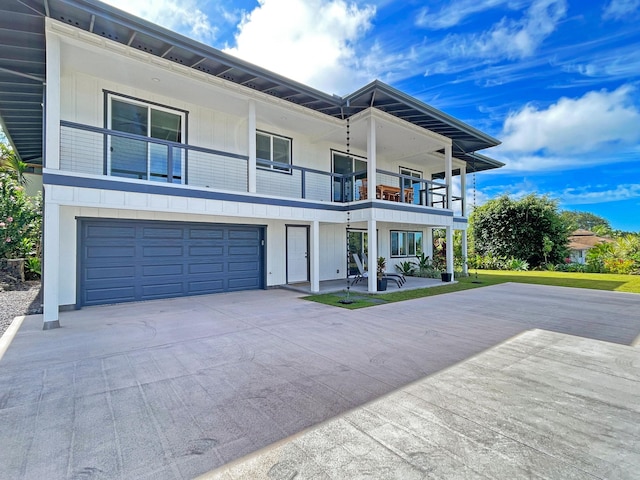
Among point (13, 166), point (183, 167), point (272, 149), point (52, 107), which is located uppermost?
point (272, 149)

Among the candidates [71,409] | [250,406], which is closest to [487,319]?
[250,406]

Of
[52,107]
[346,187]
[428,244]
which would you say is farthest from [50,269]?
[428,244]

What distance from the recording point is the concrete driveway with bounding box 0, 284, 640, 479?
237 cm

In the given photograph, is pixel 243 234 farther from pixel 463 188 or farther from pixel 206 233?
pixel 463 188

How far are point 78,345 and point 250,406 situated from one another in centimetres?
359

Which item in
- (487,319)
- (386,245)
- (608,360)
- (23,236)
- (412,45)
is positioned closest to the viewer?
(608,360)

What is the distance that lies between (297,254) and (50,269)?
726 centimetres

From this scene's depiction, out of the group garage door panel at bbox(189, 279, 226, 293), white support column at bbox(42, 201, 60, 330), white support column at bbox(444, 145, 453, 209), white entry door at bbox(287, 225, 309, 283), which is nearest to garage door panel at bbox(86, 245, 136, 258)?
garage door panel at bbox(189, 279, 226, 293)

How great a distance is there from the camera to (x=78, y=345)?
4836 mm

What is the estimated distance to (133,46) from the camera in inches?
270

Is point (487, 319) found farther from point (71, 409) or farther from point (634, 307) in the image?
point (71, 409)

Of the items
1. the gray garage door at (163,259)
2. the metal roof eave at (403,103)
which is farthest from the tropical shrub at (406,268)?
the gray garage door at (163,259)

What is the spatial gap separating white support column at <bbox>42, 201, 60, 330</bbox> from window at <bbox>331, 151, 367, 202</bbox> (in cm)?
821

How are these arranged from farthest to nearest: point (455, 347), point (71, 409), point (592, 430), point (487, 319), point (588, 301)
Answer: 1. point (588, 301)
2. point (487, 319)
3. point (455, 347)
4. point (71, 409)
5. point (592, 430)
